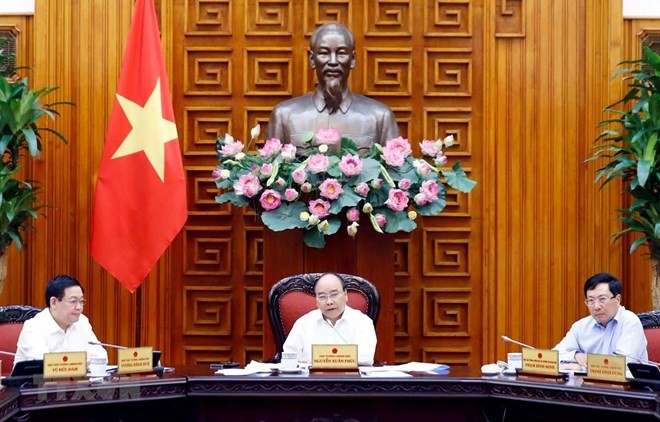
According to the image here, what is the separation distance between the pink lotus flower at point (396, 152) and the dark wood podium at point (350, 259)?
1.08 ft

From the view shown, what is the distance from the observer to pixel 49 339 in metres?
4.04

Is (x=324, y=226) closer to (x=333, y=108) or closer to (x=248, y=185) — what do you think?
(x=248, y=185)

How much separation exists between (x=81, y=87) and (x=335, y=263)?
1771 millimetres

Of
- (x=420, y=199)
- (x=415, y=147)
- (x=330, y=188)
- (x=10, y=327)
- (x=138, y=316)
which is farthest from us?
(x=415, y=147)

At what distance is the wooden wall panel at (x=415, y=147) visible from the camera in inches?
228

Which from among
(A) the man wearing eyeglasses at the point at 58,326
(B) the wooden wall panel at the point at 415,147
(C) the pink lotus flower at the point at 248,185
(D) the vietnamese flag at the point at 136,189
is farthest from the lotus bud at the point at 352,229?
(A) the man wearing eyeglasses at the point at 58,326

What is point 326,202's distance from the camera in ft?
15.9

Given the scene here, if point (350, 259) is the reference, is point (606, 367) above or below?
below

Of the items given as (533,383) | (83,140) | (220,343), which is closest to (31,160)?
(83,140)

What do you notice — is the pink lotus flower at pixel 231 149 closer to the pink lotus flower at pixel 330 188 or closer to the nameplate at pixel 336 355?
the pink lotus flower at pixel 330 188

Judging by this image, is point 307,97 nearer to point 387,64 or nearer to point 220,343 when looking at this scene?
point 387,64

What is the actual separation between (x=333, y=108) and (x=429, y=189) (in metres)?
0.72

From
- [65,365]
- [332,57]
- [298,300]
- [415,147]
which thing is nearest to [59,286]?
[65,365]

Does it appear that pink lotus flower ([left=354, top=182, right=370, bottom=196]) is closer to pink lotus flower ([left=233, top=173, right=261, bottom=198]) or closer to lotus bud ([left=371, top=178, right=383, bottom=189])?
lotus bud ([left=371, top=178, right=383, bottom=189])
